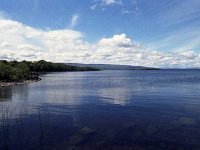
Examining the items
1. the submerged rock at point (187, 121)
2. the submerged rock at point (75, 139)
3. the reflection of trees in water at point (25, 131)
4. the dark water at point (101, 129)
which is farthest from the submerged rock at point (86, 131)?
the submerged rock at point (187, 121)

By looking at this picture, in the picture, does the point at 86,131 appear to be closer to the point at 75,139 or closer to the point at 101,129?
the point at 101,129

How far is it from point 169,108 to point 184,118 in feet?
26.7

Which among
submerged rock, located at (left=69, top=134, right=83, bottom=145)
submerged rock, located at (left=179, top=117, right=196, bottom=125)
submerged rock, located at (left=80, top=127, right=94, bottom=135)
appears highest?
submerged rock, located at (left=179, top=117, right=196, bottom=125)

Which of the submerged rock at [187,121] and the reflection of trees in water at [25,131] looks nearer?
the reflection of trees in water at [25,131]

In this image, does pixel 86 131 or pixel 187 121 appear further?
pixel 187 121

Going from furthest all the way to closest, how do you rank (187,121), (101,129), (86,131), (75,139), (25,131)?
(187,121) < (101,129) < (86,131) < (25,131) < (75,139)

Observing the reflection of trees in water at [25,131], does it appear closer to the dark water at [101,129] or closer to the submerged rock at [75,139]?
the dark water at [101,129]

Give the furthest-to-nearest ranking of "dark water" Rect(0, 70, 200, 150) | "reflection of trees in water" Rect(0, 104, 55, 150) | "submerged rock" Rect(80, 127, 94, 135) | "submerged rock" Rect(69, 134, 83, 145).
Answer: "submerged rock" Rect(80, 127, 94, 135) → "submerged rock" Rect(69, 134, 83, 145) → "reflection of trees in water" Rect(0, 104, 55, 150) → "dark water" Rect(0, 70, 200, 150)

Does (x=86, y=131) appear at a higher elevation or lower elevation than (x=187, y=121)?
lower

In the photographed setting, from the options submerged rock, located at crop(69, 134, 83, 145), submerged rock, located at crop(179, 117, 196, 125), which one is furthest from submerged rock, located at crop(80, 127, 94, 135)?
submerged rock, located at crop(179, 117, 196, 125)

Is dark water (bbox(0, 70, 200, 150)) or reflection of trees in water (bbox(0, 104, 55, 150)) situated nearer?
dark water (bbox(0, 70, 200, 150))

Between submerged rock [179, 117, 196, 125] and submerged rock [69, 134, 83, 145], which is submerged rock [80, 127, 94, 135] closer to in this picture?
submerged rock [69, 134, 83, 145]

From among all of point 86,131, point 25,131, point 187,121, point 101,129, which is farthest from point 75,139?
point 187,121

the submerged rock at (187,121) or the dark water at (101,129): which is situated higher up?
the submerged rock at (187,121)
